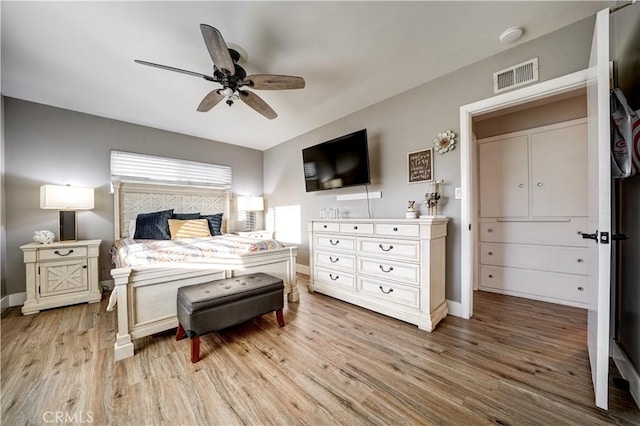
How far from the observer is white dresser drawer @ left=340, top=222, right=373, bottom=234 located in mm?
2564

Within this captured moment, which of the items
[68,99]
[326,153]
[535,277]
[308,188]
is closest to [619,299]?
[535,277]

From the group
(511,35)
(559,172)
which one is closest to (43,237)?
(511,35)

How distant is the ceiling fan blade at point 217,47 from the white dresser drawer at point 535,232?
3605 mm

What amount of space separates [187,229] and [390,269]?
285 cm

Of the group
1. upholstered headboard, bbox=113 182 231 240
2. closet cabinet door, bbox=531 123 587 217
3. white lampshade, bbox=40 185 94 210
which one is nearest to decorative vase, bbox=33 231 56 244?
white lampshade, bbox=40 185 94 210

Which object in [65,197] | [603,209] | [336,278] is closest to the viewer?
[603,209]

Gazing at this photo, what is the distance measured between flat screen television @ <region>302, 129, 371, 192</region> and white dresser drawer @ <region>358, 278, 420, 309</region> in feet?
3.97

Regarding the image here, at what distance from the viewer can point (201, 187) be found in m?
4.15

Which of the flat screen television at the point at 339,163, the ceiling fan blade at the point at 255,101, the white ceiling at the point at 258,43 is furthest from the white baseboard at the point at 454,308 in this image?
the ceiling fan blade at the point at 255,101

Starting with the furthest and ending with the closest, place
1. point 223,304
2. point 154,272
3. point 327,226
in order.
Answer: point 327,226 < point 154,272 < point 223,304

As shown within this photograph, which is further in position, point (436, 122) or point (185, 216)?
point (185, 216)

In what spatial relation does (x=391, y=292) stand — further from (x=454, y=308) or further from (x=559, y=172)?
(x=559, y=172)

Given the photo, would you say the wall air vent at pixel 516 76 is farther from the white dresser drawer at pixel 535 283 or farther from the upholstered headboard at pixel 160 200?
the upholstered headboard at pixel 160 200
